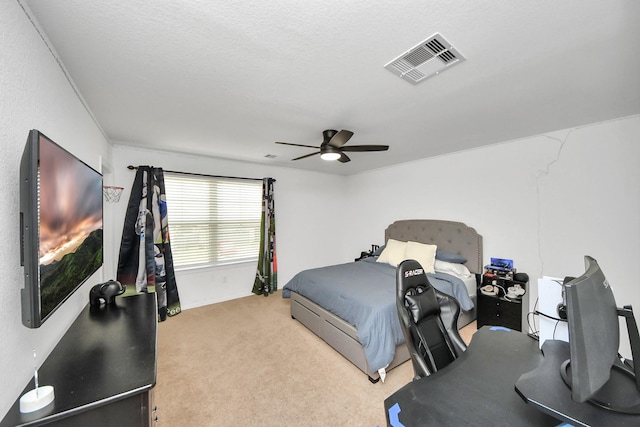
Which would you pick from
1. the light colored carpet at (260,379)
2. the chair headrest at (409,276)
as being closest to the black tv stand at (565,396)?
the chair headrest at (409,276)

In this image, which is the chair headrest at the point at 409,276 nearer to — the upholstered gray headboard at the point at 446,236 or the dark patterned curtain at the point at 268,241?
the upholstered gray headboard at the point at 446,236

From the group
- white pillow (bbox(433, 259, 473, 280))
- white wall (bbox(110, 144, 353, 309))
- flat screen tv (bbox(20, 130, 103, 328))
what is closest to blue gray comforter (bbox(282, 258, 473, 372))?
white pillow (bbox(433, 259, 473, 280))

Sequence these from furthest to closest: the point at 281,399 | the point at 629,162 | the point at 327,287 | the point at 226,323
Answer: the point at 226,323
the point at 327,287
the point at 629,162
the point at 281,399

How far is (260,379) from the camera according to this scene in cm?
223

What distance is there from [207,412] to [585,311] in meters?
2.31

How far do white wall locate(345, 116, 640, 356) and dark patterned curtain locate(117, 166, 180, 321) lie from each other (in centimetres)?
393

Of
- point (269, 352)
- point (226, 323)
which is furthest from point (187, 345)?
point (269, 352)

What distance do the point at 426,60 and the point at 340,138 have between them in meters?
1.04

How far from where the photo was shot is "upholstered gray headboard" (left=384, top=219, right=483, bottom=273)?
343cm

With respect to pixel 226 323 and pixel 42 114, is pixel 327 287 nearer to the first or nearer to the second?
pixel 226 323

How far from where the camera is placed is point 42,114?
4.06 feet

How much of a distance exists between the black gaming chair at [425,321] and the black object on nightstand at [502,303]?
183 cm

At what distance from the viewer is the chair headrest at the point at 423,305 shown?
4.87 ft

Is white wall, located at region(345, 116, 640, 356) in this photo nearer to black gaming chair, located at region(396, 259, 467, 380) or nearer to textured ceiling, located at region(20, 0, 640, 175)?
textured ceiling, located at region(20, 0, 640, 175)
